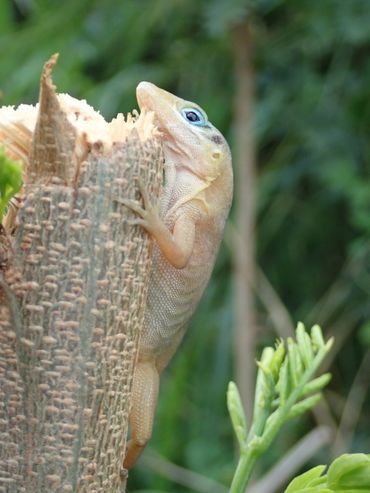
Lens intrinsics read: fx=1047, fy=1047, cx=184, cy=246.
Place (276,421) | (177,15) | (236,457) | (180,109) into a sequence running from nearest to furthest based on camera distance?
1. (276,421)
2. (180,109)
3. (236,457)
4. (177,15)

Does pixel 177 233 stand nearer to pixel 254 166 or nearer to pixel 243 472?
pixel 243 472

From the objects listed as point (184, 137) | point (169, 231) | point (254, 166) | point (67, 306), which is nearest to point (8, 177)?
point (67, 306)

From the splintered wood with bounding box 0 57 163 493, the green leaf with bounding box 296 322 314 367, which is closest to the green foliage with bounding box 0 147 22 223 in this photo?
the splintered wood with bounding box 0 57 163 493

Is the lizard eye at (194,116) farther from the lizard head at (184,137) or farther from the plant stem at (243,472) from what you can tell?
the plant stem at (243,472)

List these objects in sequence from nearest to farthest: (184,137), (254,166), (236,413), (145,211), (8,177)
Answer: (8,177) → (145,211) → (236,413) → (184,137) → (254,166)

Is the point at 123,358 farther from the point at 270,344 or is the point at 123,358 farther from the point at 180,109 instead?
the point at 270,344

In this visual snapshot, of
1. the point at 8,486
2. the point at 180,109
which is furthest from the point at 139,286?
the point at 180,109
